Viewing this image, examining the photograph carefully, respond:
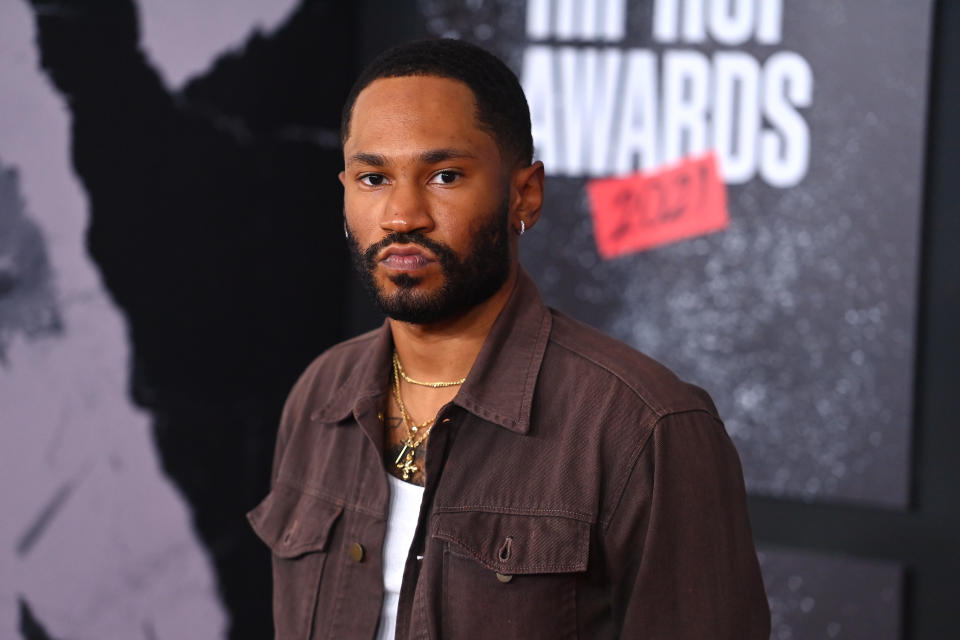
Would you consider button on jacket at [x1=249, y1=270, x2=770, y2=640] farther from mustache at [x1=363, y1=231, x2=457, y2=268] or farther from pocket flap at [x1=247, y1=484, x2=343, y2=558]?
mustache at [x1=363, y1=231, x2=457, y2=268]

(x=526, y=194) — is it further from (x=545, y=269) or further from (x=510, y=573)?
(x=545, y=269)

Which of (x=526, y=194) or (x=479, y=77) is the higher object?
(x=479, y=77)

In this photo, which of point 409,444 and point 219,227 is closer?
point 409,444

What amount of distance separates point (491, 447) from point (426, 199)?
312 mm

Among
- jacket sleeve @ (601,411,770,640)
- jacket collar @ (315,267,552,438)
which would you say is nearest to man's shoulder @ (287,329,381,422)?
jacket collar @ (315,267,552,438)

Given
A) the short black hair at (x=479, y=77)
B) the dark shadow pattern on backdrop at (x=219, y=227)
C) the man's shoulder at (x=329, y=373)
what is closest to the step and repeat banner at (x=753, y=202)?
the dark shadow pattern on backdrop at (x=219, y=227)

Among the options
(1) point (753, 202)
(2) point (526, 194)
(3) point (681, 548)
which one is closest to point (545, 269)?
(1) point (753, 202)

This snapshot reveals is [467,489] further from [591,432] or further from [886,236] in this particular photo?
[886,236]

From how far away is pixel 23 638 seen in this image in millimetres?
1931

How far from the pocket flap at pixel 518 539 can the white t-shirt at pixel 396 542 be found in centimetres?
7

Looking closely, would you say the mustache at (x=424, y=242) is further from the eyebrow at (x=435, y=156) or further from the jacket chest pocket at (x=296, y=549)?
the jacket chest pocket at (x=296, y=549)

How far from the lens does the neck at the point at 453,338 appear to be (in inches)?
52.6

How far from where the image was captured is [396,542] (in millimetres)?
1308

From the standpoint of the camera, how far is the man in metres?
1.19
